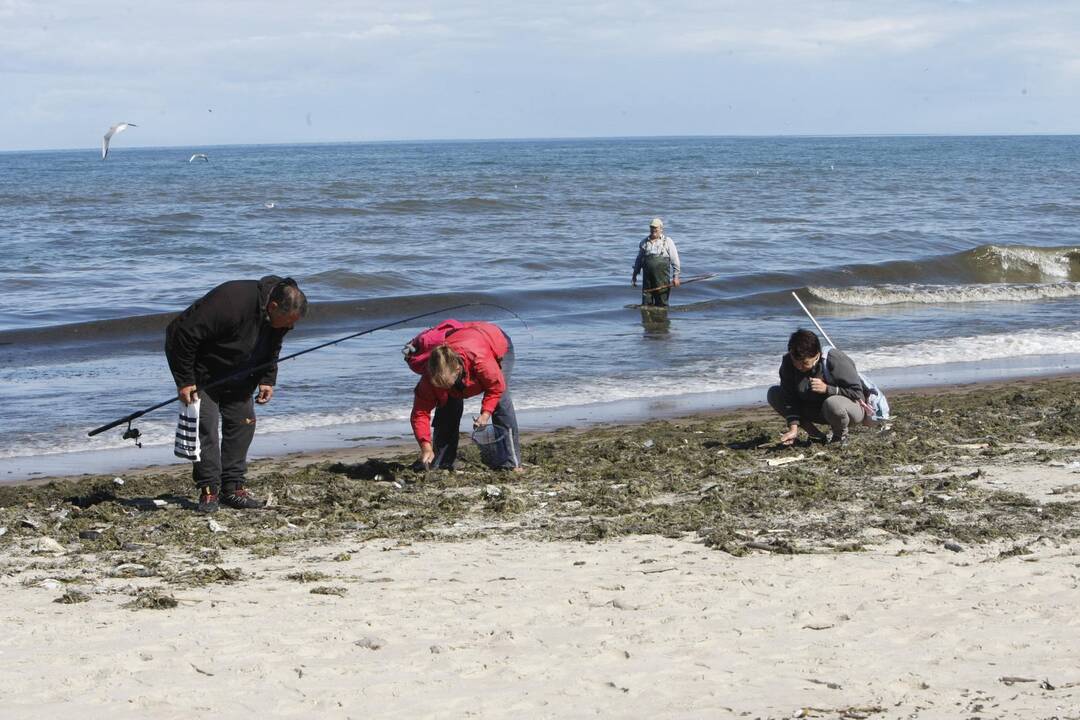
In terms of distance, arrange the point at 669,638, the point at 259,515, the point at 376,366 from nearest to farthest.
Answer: the point at 669,638 < the point at 259,515 < the point at 376,366

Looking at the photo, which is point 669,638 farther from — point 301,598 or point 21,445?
point 21,445

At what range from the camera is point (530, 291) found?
19.4 metres

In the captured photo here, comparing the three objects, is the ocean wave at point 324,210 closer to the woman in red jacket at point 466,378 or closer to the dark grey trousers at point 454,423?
the dark grey trousers at point 454,423

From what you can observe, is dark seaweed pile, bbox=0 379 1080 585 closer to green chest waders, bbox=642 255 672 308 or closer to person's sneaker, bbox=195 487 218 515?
person's sneaker, bbox=195 487 218 515

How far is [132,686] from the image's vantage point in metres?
3.96

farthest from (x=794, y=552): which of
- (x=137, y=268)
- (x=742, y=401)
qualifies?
(x=137, y=268)

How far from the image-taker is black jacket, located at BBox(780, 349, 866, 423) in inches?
296

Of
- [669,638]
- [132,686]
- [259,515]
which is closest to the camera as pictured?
[132,686]

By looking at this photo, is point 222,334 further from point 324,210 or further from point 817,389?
point 324,210

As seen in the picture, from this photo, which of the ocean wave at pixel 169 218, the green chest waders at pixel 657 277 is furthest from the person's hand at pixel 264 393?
the ocean wave at pixel 169 218

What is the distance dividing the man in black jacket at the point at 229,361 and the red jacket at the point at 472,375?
0.81 meters

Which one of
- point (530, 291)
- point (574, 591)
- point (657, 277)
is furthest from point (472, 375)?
point (530, 291)

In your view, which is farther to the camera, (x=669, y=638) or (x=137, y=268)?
(x=137, y=268)

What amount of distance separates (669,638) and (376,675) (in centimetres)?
103
